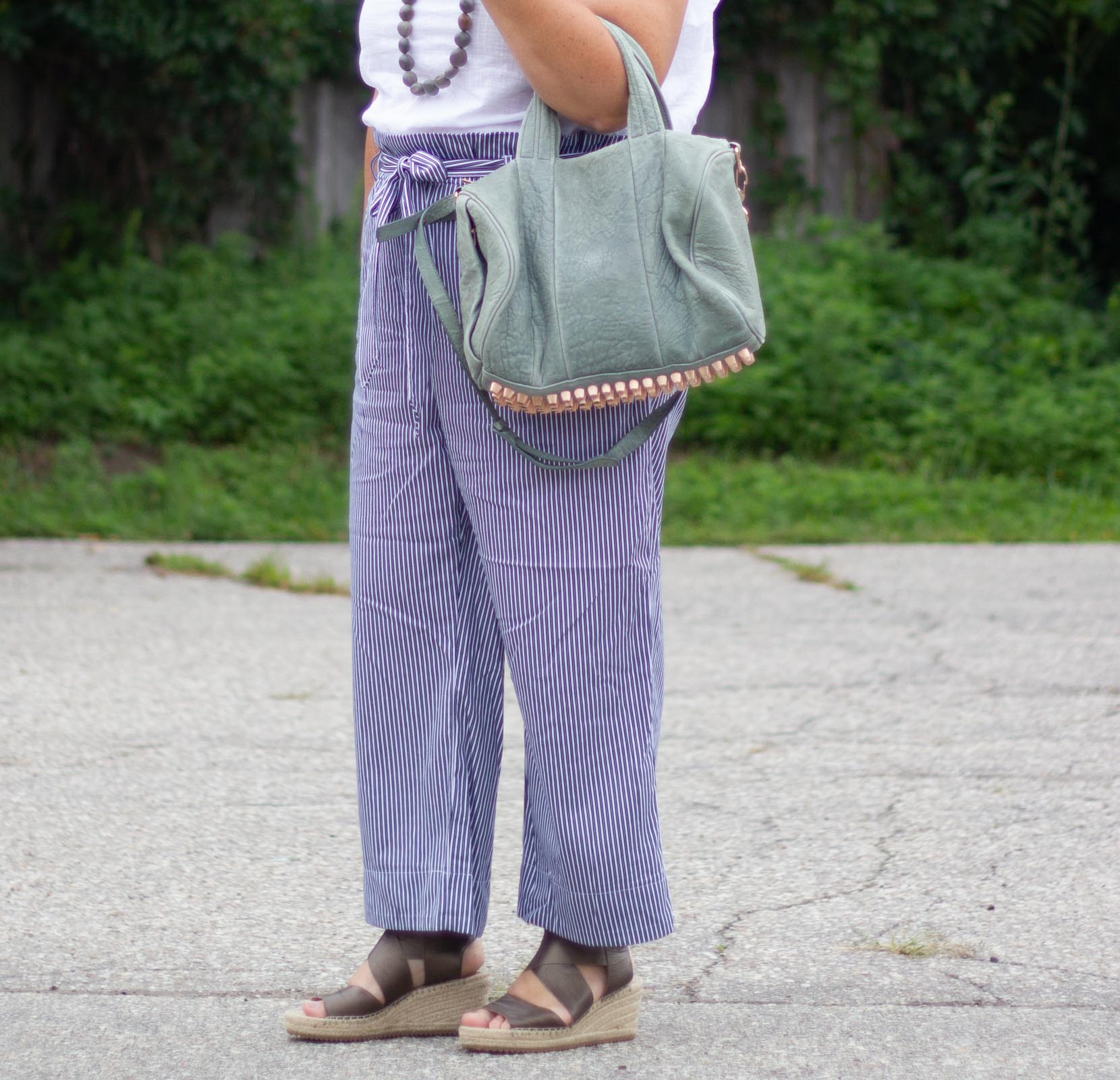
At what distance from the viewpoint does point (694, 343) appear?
1.92 meters

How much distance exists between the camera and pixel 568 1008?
6.98 feet

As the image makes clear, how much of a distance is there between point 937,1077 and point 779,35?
9.22 meters

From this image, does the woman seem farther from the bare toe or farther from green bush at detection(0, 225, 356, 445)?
green bush at detection(0, 225, 356, 445)

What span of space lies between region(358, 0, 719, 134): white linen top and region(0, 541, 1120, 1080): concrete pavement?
1230mm

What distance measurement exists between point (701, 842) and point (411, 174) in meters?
1.49

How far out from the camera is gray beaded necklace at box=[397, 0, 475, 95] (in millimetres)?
2000

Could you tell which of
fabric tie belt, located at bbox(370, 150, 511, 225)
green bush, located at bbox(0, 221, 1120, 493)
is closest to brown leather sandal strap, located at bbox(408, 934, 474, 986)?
fabric tie belt, located at bbox(370, 150, 511, 225)

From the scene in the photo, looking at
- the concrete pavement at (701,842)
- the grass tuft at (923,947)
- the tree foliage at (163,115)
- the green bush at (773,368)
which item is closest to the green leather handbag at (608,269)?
the concrete pavement at (701,842)

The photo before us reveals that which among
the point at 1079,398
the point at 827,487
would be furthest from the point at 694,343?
the point at 1079,398

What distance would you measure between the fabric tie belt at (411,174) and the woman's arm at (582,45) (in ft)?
0.49

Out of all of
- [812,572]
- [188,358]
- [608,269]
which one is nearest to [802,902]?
[608,269]

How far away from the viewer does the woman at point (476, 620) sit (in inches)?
80.5

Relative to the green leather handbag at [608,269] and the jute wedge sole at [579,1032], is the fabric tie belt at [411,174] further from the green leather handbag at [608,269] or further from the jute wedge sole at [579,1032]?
the jute wedge sole at [579,1032]

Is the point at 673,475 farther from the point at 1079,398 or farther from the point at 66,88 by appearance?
the point at 66,88
